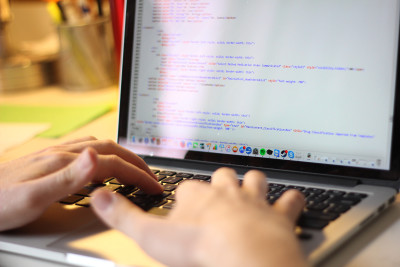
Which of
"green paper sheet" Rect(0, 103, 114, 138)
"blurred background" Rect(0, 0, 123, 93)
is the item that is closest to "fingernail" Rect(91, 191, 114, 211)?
"green paper sheet" Rect(0, 103, 114, 138)

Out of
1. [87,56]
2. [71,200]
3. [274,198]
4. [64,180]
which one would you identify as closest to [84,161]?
[64,180]

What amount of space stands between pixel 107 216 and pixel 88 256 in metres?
0.05

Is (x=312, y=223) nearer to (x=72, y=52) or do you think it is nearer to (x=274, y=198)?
(x=274, y=198)

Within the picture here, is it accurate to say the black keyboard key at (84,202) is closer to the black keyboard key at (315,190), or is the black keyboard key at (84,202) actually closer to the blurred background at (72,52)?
the black keyboard key at (315,190)

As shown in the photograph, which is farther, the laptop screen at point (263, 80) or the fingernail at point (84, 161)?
the laptop screen at point (263, 80)

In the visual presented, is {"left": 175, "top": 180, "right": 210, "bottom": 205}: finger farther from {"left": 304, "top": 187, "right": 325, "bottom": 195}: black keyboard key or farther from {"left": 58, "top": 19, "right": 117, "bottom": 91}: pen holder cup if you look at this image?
{"left": 58, "top": 19, "right": 117, "bottom": 91}: pen holder cup

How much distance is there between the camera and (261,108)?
732 millimetres

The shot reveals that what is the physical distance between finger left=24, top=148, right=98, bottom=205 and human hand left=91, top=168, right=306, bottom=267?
39 mm

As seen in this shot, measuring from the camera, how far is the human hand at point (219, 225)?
430 mm

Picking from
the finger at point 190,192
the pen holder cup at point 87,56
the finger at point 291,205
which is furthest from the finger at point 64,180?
the pen holder cup at point 87,56

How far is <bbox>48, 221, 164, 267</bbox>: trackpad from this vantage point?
0.52 meters

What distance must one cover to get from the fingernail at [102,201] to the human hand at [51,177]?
39mm

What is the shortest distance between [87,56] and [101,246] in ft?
2.91

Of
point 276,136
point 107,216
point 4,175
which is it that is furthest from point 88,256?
point 276,136
